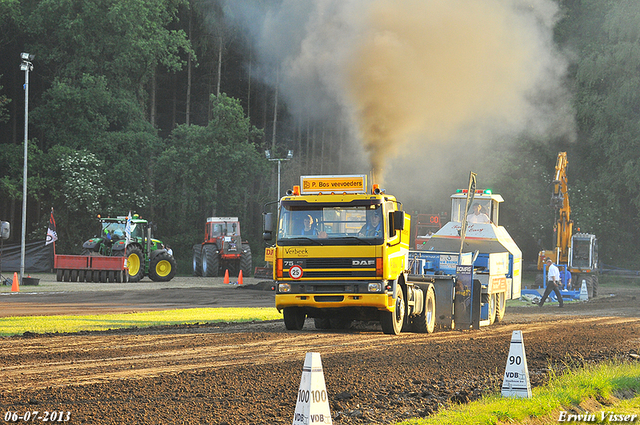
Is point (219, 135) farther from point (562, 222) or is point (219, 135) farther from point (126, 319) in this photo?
point (126, 319)

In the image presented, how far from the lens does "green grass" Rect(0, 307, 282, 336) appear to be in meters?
16.7

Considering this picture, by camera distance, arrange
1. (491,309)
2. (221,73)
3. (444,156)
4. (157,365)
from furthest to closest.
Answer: (221,73)
(444,156)
(491,309)
(157,365)

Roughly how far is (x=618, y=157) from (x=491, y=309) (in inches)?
1381

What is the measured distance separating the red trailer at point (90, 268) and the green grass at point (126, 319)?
1341cm

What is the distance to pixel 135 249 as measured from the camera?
36438mm

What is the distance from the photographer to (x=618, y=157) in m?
51.2

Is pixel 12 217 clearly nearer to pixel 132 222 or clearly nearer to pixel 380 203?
pixel 132 222

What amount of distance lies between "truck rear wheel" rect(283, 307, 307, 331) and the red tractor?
26098 millimetres

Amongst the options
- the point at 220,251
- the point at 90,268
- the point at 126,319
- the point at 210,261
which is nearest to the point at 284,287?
the point at 126,319

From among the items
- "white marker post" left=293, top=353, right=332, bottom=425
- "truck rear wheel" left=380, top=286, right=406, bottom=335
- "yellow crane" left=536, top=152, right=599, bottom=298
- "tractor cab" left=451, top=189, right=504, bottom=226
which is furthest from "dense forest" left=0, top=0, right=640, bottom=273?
"white marker post" left=293, top=353, right=332, bottom=425

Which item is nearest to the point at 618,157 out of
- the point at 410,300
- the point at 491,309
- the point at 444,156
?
the point at 444,156

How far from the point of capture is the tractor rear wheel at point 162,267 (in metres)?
37.6

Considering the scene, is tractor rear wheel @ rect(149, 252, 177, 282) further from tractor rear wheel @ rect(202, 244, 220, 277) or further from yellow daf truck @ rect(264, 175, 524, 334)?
yellow daf truck @ rect(264, 175, 524, 334)

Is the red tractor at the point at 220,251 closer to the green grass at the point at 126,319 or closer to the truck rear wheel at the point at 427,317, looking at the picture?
the green grass at the point at 126,319
